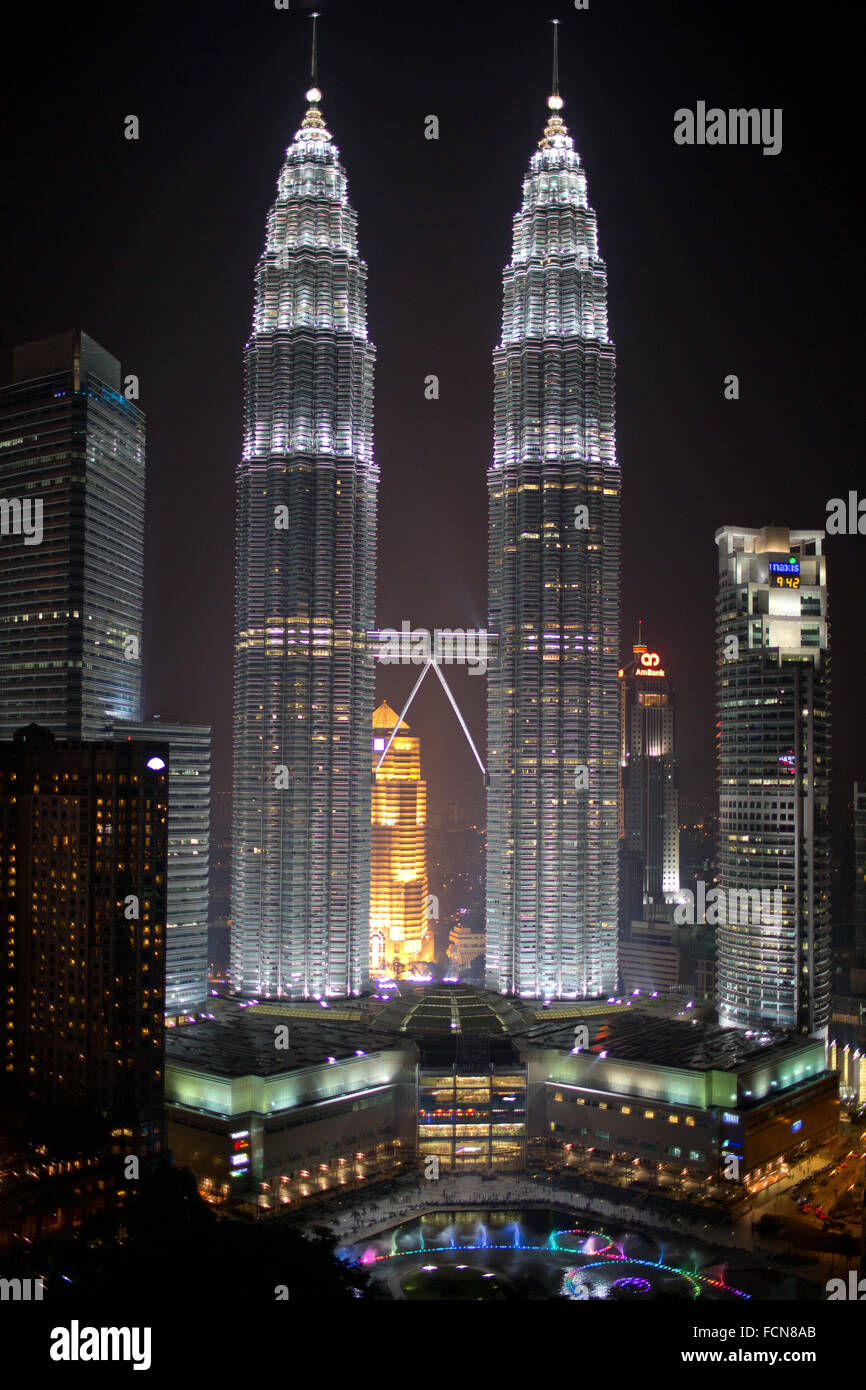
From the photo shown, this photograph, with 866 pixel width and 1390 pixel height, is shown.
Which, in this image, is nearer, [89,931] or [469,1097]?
[89,931]

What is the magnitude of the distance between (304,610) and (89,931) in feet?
97.7

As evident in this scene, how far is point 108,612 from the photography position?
72.2m

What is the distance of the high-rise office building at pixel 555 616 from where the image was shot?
74125 mm

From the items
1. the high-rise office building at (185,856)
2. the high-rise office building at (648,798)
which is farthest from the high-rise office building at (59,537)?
the high-rise office building at (648,798)

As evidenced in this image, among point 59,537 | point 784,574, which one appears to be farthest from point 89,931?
point 784,574

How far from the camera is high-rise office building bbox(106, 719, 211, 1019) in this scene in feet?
226

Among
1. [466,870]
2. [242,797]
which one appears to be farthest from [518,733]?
[466,870]

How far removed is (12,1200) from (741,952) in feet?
138

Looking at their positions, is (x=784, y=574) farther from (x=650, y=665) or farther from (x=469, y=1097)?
(x=650, y=665)

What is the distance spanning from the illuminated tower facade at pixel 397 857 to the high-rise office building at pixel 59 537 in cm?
3087

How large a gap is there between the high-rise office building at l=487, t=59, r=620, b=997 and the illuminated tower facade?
21.1 meters

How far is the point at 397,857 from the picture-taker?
98312 millimetres

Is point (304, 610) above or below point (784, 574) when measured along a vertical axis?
below

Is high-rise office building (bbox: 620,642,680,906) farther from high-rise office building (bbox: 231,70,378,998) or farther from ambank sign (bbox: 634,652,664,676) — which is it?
high-rise office building (bbox: 231,70,378,998)
